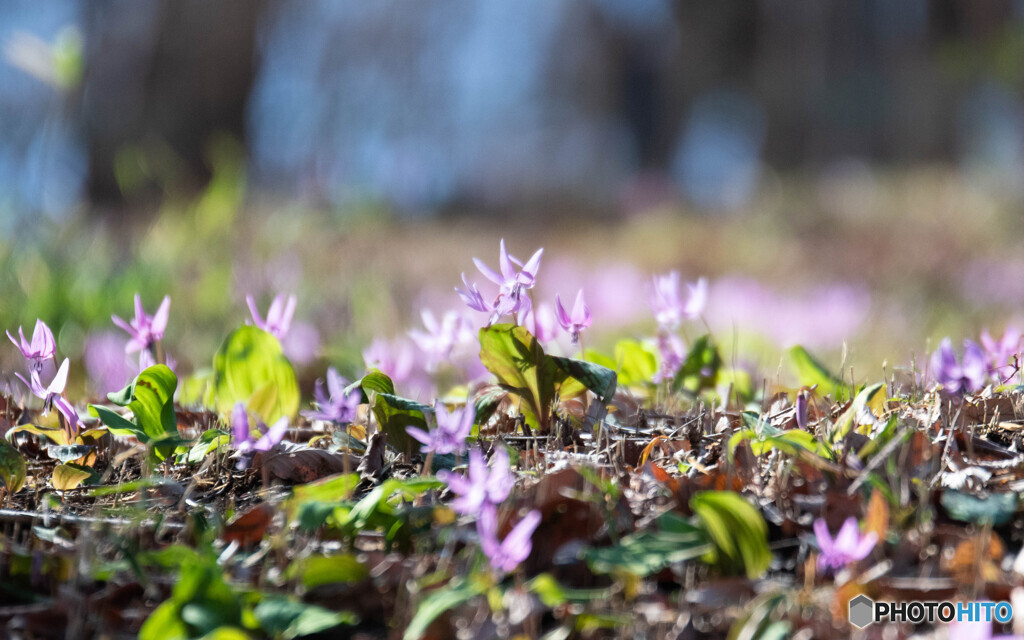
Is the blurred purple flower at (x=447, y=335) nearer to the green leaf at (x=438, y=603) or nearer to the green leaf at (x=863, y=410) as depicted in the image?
the green leaf at (x=863, y=410)

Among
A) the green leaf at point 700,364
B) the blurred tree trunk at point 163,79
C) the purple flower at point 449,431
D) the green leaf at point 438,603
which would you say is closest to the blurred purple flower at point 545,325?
the green leaf at point 700,364

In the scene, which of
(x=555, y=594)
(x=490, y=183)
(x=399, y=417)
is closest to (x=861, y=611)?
(x=555, y=594)

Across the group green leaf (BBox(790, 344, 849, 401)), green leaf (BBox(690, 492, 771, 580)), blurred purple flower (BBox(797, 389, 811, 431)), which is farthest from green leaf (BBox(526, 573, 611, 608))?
green leaf (BBox(790, 344, 849, 401))

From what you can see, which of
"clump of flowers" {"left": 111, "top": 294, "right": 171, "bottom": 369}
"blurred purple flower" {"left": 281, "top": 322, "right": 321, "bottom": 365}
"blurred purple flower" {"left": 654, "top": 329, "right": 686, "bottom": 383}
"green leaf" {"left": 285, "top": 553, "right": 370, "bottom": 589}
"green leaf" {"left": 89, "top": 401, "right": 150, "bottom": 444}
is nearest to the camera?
"green leaf" {"left": 285, "top": 553, "right": 370, "bottom": 589}

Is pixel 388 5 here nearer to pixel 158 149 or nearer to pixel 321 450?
pixel 158 149

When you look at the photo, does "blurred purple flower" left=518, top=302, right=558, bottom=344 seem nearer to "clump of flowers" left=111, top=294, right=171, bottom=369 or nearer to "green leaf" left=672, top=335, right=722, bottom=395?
"green leaf" left=672, top=335, right=722, bottom=395
